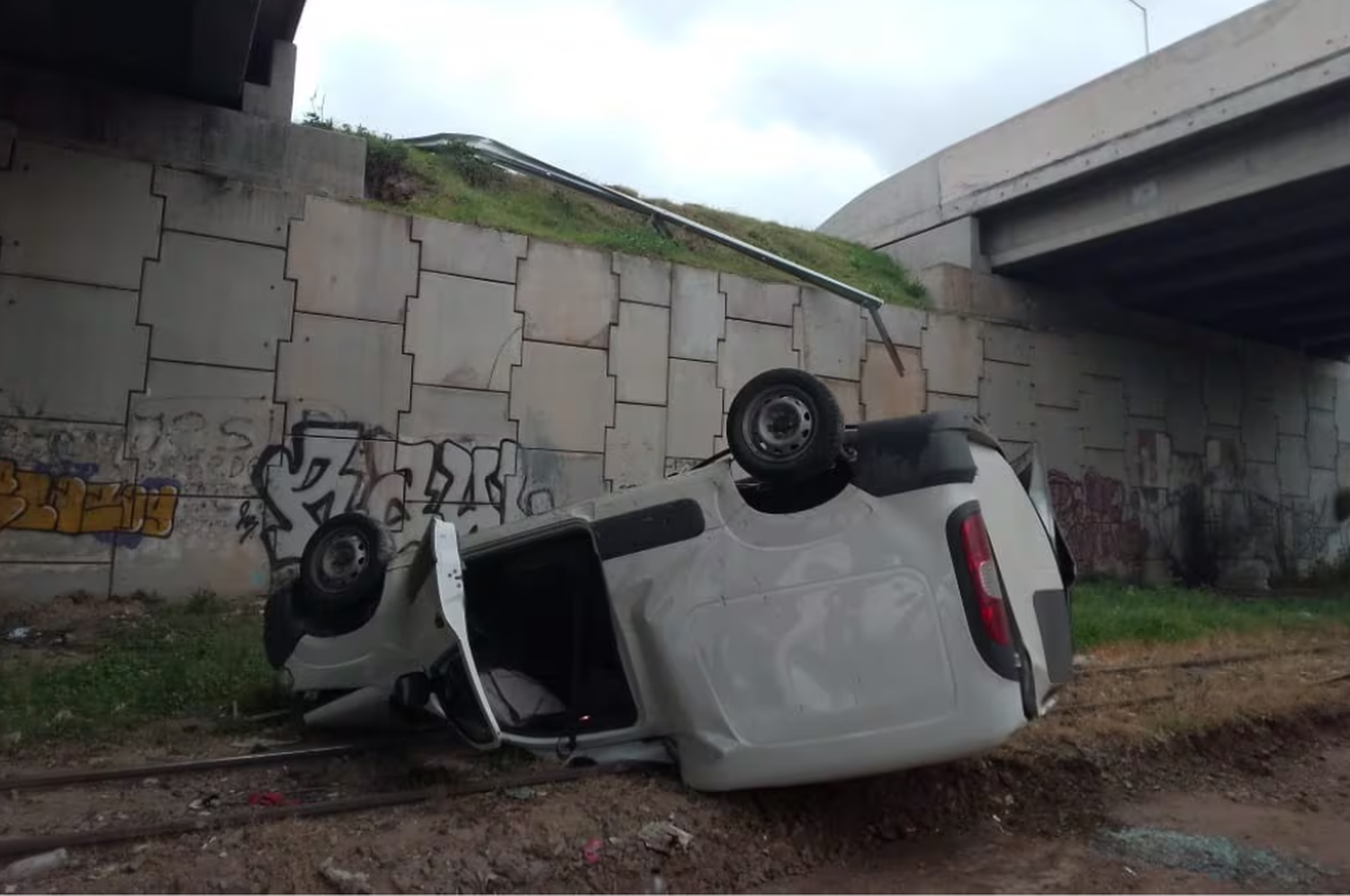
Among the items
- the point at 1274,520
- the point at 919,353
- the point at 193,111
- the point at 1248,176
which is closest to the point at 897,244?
the point at 919,353

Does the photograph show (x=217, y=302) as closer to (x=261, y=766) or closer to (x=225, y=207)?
(x=225, y=207)

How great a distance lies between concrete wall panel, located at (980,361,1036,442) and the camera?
57.5 ft

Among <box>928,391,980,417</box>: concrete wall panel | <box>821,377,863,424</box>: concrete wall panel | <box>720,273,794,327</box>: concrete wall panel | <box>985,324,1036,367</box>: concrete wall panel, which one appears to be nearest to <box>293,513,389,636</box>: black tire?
<box>720,273,794,327</box>: concrete wall panel

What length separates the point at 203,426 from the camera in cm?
1085

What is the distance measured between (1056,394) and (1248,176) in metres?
5.06

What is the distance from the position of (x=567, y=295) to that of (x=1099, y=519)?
37.9ft

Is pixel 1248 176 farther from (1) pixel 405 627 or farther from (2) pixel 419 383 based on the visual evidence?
(1) pixel 405 627

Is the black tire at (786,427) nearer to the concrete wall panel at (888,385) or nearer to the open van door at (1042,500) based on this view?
the open van door at (1042,500)

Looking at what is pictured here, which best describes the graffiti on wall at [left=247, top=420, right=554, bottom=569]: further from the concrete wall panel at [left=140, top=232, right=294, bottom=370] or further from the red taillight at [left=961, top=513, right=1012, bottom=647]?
the red taillight at [left=961, top=513, right=1012, bottom=647]

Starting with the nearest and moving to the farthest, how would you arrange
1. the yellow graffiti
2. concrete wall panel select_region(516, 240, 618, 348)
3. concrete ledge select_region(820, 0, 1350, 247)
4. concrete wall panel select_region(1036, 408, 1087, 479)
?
the yellow graffiti < concrete wall panel select_region(516, 240, 618, 348) < concrete ledge select_region(820, 0, 1350, 247) < concrete wall panel select_region(1036, 408, 1087, 479)

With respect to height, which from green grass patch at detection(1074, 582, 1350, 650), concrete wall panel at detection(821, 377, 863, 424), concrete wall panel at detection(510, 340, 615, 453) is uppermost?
concrete wall panel at detection(821, 377, 863, 424)

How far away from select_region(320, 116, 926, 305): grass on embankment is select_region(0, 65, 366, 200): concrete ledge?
0.82 m

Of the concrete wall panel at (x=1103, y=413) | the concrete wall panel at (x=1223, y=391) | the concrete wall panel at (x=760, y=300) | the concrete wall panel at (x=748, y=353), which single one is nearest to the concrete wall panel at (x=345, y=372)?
the concrete wall panel at (x=748, y=353)

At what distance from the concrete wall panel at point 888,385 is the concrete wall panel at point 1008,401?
1.67m
